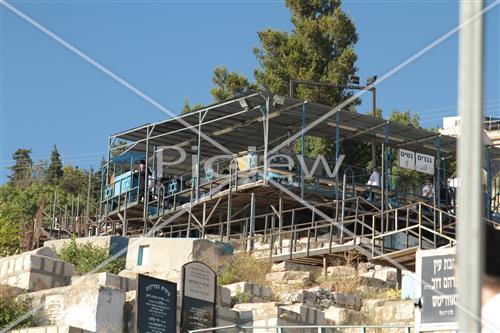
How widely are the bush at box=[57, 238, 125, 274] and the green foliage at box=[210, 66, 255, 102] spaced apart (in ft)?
67.3

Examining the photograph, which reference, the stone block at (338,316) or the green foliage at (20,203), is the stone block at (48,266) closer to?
the stone block at (338,316)

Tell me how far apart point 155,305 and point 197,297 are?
3.39 feet

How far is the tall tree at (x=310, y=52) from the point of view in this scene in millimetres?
45469

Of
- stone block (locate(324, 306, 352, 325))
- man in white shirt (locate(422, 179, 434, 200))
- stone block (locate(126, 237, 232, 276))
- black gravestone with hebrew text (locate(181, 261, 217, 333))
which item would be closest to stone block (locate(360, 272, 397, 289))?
stone block (locate(126, 237, 232, 276))

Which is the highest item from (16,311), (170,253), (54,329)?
(170,253)

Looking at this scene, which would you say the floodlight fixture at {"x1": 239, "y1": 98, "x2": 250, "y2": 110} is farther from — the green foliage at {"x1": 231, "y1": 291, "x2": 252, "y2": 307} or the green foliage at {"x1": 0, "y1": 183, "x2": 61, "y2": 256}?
the green foliage at {"x1": 231, "y1": 291, "x2": 252, "y2": 307}

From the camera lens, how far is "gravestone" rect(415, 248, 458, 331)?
728 inches

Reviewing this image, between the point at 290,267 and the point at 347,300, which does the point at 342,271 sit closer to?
the point at 290,267

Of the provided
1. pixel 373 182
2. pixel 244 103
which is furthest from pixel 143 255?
pixel 373 182

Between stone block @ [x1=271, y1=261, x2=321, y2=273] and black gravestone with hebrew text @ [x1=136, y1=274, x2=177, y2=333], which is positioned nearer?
black gravestone with hebrew text @ [x1=136, y1=274, x2=177, y2=333]

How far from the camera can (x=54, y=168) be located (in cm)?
6419

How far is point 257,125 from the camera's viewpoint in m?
34.8

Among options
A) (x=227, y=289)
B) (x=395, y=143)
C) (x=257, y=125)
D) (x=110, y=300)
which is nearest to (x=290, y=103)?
(x=257, y=125)

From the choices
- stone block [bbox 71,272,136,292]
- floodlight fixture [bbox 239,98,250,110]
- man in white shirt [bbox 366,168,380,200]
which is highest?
floodlight fixture [bbox 239,98,250,110]
